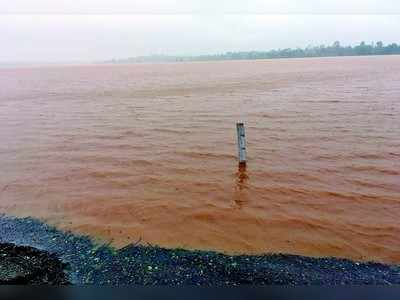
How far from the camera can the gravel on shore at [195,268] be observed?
4984mm

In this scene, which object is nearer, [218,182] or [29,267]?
[29,267]

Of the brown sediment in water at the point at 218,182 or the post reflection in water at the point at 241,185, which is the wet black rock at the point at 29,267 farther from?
the post reflection in water at the point at 241,185

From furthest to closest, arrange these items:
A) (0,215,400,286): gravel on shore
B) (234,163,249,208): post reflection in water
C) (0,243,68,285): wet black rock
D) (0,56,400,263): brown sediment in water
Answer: (234,163,249,208): post reflection in water < (0,56,400,263): brown sediment in water < (0,215,400,286): gravel on shore < (0,243,68,285): wet black rock

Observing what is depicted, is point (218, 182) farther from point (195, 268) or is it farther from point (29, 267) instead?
point (29, 267)

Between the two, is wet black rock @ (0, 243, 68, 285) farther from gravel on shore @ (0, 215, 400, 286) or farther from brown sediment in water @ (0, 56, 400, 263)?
brown sediment in water @ (0, 56, 400, 263)

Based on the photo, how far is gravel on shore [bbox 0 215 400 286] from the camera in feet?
16.4

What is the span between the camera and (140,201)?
29.7 feet

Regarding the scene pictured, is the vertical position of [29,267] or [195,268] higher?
[29,267]

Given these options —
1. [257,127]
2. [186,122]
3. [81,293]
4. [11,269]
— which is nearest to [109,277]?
[11,269]

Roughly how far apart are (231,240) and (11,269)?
4.03 metres

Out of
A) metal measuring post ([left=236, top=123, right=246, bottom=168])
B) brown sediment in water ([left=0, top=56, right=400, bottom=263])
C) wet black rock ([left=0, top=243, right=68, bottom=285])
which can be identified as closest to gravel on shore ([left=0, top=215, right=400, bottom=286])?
wet black rock ([left=0, top=243, right=68, bottom=285])

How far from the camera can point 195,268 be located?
17.4ft

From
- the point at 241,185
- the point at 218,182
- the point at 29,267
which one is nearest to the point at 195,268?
the point at 29,267

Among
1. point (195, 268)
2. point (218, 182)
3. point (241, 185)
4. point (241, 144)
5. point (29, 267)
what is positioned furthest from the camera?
point (241, 144)
